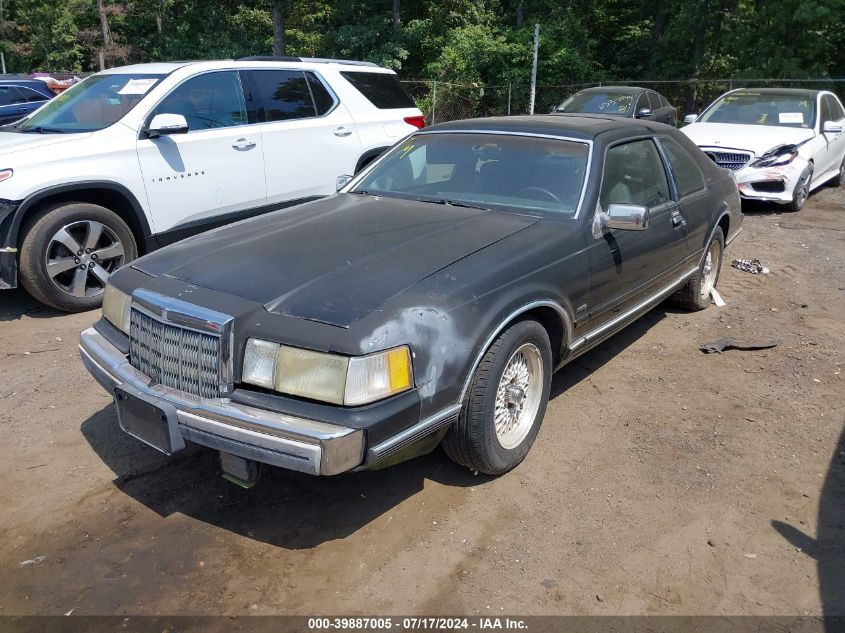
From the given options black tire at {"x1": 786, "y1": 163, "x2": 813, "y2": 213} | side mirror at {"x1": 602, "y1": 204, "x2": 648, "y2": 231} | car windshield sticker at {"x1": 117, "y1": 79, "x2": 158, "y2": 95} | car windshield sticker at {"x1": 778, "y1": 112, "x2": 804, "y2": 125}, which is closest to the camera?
side mirror at {"x1": 602, "y1": 204, "x2": 648, "y2": 231}

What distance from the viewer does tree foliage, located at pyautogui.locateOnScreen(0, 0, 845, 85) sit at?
65.0 feet

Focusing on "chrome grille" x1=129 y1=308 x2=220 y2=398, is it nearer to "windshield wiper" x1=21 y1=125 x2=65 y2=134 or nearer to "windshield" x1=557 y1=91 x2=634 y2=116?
"windshield wiper" x1=21 y1=125 x2=65 y2=134

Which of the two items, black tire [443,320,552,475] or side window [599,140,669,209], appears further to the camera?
side window [599,140,669,209]

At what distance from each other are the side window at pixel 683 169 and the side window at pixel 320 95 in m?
3.65

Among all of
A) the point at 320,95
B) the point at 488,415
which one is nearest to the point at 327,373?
the point at 488,415

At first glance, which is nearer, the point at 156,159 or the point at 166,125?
the point at 166,125

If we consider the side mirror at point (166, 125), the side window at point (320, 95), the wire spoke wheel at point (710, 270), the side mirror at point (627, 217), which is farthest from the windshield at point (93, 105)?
the wire spoke wheel at point (710, 270)

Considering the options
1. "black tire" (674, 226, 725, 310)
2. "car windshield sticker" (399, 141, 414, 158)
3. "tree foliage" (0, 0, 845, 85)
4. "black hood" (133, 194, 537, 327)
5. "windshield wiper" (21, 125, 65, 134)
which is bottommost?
"black tire" (674, 226, 725, 310)

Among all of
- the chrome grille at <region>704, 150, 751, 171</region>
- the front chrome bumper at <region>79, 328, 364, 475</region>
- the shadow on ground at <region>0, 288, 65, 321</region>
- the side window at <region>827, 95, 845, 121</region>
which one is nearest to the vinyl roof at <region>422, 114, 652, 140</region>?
the front chrome bumper at <region>79, 328, 364, 475</region>

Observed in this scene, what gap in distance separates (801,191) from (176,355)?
9.64m

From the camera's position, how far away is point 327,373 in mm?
2762

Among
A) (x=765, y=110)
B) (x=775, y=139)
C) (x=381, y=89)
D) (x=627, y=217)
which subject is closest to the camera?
(x=627, y=217)

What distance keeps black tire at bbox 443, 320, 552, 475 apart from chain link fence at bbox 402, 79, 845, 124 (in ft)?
54.3

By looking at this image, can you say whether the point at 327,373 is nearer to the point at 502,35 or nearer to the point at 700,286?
the point at 700,286
